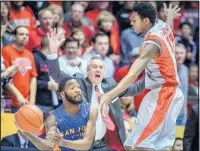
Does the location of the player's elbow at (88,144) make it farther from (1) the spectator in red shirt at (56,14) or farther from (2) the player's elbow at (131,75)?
Answer: (1) the spectator in red shirt at (56,14)

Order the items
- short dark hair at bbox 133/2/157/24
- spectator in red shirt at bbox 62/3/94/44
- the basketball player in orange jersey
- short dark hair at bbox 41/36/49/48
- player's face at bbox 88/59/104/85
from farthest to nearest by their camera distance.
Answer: spectator in red shirt at bbox 62/3/94/44, short dark hair at bbox 41/36/49/48, player's face at bbox 88/59/104/85, short dark hair at bbox 133/2/157/24, the basketball player in orange jersey

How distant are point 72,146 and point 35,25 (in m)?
4.65

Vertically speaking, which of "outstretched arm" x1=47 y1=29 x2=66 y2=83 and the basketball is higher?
"outstretched arm" x1=47 y1=29 x2=66 y2=83

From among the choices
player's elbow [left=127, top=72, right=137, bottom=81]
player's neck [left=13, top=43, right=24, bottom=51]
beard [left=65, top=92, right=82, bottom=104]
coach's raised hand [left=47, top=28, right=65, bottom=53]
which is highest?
coach's raised hand [left=47, top=28, right=65, bottom=53]

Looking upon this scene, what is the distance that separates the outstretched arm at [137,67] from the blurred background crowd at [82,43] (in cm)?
315

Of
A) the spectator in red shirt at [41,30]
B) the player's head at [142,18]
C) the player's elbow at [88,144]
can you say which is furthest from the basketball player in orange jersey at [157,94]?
the spectator in red shirt at [41,30]

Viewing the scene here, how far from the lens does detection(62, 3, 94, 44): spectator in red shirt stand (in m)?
12.7

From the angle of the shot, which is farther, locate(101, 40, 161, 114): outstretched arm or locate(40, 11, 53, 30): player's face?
locate(40, 11, 53, 30): player's face

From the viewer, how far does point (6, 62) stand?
11289 millimetres

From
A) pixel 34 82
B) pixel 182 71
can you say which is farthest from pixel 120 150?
pixel 182 71

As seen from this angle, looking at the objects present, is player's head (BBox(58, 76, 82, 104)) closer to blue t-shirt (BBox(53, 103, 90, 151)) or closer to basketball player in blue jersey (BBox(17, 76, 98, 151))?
basketball player in blue jersey (BBox(17, 76, 98, 151))

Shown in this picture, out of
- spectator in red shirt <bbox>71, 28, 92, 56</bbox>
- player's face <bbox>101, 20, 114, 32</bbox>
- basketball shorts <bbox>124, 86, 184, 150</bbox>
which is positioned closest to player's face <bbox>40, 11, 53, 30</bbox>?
spectator in red shirt <bbox>71, 28, 92, 56</bbox>

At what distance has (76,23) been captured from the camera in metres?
12.8

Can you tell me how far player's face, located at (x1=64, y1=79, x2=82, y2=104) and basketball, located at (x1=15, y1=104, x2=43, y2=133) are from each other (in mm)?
382
